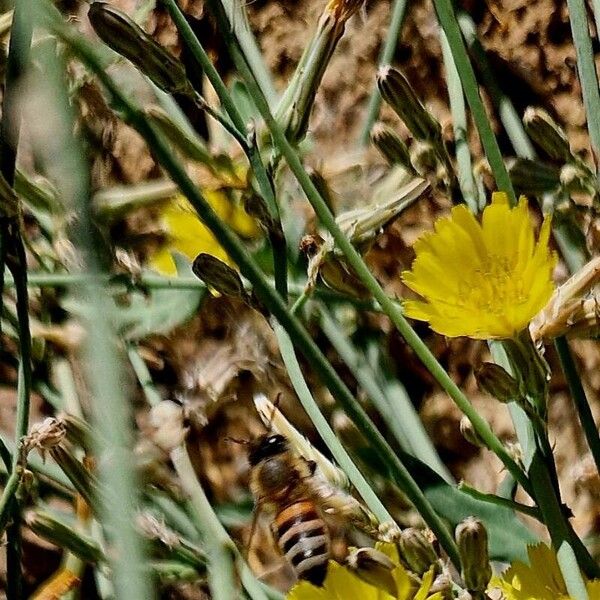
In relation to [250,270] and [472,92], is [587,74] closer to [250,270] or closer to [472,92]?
[472,92]

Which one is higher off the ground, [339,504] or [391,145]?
[391,145]

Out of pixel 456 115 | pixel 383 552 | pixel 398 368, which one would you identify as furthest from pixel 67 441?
pixel 398 368

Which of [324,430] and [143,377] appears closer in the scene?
[324,430]

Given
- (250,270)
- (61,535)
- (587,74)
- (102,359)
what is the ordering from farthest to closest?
(61,535) < (587,74) < (250,270) < (102,359)

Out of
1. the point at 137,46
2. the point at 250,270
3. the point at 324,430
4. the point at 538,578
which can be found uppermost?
the point at 137,46

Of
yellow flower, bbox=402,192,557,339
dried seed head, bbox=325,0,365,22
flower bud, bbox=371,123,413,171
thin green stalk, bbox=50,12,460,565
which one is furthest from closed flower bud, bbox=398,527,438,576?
dried seed head, bbox=325,0,365,22

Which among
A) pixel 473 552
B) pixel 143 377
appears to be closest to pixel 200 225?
pixel 143 377

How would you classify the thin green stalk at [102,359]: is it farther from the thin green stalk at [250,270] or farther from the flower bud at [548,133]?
the flower bud at [548,133]
